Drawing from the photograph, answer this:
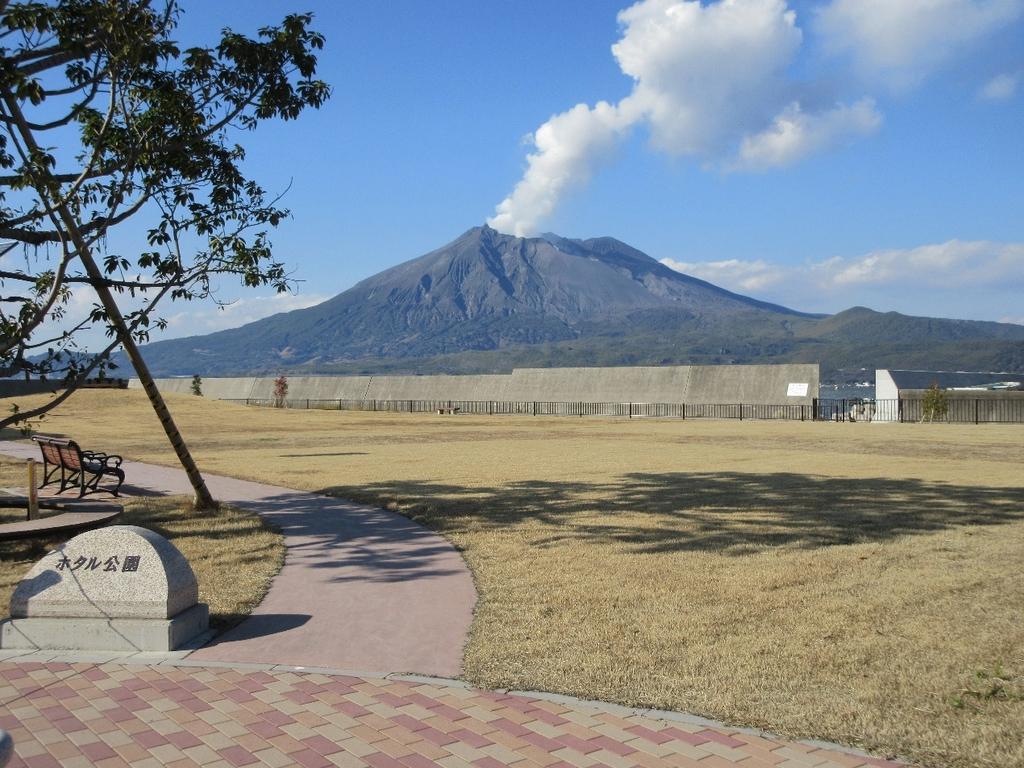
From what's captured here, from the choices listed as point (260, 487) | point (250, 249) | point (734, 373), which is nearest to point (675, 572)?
point (250, 249)

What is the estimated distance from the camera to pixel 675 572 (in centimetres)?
850

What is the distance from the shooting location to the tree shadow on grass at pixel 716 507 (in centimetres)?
1047

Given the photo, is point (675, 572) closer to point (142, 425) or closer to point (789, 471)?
point (789, 471)

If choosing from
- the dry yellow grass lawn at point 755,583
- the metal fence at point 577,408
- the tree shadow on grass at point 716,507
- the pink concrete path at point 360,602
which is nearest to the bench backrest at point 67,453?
the pink concrete path at point 360,602

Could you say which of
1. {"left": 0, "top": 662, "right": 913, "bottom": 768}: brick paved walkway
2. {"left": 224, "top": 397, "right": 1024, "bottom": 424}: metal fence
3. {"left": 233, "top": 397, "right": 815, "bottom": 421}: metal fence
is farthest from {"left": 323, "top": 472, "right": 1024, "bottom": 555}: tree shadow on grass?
{"left": 233, "top": 397, "right": 815, "bottom": 421}: metal fence

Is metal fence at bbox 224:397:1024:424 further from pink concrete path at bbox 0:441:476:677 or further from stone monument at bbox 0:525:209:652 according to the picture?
stone monument at bbox 0:525:209:652

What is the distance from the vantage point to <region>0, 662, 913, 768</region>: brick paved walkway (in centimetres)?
439

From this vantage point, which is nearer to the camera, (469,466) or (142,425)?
(469,466)

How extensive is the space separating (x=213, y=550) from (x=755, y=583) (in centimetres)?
573

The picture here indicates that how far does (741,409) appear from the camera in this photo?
49.6 m

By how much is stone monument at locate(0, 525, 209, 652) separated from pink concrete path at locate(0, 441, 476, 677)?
38cm

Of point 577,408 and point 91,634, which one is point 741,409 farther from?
point 91,634

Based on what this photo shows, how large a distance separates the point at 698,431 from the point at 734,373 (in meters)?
19.0

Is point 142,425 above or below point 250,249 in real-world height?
below
